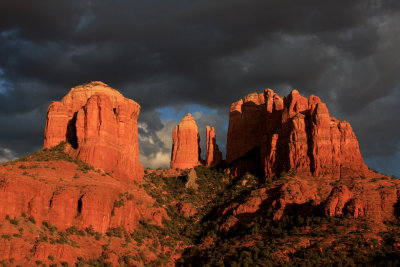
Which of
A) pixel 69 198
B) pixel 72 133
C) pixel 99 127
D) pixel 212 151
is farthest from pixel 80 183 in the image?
pixel 212 151

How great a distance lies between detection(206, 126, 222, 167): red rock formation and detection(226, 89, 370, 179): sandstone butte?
921 cm

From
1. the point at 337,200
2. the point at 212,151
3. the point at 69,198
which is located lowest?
Answer: the point at 69,198

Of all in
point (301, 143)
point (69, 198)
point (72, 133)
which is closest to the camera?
point (69, 198)

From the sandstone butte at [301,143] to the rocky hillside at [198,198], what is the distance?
215mm

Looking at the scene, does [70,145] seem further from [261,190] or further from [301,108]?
[301,108]

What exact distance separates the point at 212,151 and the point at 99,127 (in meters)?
43.8

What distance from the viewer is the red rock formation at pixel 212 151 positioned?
542 feet

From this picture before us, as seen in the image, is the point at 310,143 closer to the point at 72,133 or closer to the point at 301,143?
the point at 301,143

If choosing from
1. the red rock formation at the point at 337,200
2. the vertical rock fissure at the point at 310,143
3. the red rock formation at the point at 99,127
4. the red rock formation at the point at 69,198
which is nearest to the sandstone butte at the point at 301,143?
the vertical rock fissure at the point at 310,143

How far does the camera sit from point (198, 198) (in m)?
142

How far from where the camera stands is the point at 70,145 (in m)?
133

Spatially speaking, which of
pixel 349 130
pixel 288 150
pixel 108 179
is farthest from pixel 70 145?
pixel 349 130

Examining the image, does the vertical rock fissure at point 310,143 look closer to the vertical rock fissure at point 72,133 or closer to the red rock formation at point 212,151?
the red rock formation at point 212,151

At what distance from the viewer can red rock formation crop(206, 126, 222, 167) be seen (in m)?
165
